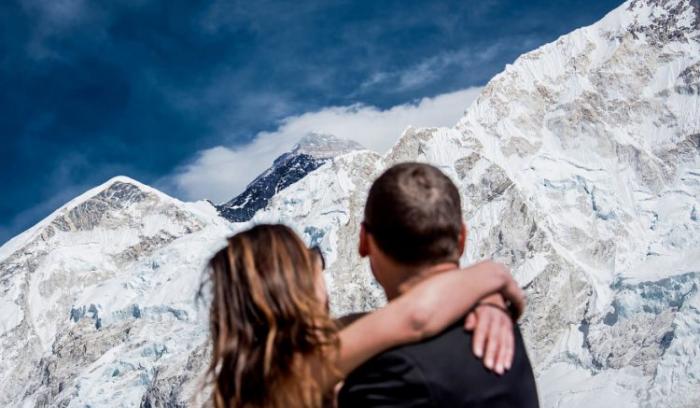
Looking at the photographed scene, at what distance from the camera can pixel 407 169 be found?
4.44 metres

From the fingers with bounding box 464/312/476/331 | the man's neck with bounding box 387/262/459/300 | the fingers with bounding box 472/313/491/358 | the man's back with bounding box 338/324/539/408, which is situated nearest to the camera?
the man's back with bounding box 338/324/539/408

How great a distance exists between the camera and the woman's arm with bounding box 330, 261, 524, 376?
4.17 metres

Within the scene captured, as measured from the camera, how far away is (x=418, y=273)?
451cm

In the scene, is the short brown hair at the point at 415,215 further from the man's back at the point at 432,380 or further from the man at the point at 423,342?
the man's back at the point at 432,380

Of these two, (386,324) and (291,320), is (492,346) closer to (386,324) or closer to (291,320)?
(386,324)

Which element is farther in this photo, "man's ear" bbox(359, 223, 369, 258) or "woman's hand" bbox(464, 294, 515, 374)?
"man's ear" bbox(359, 223, 369, 258)

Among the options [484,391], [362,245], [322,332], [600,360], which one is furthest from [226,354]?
[600,360]

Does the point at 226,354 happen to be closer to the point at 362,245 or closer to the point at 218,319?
the point at 218,319

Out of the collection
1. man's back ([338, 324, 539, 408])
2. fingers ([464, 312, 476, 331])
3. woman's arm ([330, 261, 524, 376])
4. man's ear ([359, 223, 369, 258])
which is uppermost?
man's ear ([359, 223, 369, 258])

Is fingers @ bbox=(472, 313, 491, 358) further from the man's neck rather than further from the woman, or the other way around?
the man's neck

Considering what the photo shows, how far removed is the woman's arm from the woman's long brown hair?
0.11 metres

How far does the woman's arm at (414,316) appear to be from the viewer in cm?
417

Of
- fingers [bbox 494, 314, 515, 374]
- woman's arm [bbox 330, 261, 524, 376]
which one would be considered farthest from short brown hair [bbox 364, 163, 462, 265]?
fingers [bbox 494, 314, 515, 374]

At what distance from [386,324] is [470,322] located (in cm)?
43
